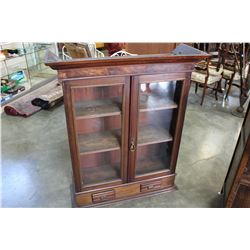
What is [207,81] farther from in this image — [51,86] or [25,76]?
[25,76]

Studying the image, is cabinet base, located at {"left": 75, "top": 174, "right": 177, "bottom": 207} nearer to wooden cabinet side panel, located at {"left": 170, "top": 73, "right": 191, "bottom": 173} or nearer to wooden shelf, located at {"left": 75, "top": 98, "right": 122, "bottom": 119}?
wooden cabinet side panel, located at {"left": 170, "top": 73, "right": 191, "bottom": 173}

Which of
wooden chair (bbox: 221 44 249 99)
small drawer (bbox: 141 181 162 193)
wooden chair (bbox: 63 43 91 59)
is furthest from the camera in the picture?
wooden chair (bbox: 221 44 249 99)

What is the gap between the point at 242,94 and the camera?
364cm

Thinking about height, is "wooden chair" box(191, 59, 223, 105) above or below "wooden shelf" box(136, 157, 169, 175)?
above

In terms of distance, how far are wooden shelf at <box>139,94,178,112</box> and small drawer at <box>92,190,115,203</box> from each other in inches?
32.8

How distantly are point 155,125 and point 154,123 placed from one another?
0.07 ft

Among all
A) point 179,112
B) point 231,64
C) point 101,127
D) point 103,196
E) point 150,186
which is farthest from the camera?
point 231,64

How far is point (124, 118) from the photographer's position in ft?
5.35

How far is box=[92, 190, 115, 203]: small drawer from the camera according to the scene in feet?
6.46

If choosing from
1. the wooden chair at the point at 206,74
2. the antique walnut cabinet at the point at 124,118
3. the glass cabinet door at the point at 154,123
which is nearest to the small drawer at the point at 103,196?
the antique walnut cabinet at the point at 124,118

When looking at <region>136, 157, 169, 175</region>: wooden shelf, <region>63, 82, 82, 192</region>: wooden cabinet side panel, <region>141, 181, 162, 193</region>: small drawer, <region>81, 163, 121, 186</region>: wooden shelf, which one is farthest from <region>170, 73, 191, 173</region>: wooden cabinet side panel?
<region>63, 82, 82, 192</region>: wooden cabinet side panel

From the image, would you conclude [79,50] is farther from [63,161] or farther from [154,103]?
[154,103]

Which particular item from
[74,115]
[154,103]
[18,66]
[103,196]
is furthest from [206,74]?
[18,66]

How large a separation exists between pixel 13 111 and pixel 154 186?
260 centimetres
